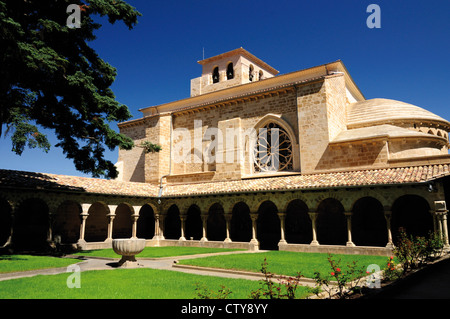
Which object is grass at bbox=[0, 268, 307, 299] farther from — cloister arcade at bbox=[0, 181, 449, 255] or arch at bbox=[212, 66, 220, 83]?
arch at bbox=[212, 66, 220, 83]

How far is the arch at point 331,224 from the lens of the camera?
17.7 metres

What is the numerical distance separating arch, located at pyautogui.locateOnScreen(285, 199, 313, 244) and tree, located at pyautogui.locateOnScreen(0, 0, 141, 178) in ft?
34.2

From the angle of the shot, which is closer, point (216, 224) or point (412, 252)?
point (412, 252)

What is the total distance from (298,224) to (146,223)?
11747 millimetres

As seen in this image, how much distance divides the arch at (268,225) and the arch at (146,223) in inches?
338

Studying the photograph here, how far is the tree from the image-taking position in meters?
11.1

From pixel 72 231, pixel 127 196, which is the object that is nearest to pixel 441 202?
pixel 127 196

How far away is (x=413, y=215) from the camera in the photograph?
16.5 meters

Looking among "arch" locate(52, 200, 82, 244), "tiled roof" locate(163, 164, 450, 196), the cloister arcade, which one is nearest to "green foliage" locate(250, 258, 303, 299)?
"tiled roof" locate(163, 164, 450, 196)

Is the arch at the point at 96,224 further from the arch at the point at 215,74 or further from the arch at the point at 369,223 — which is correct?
the arch at the point at 369,223

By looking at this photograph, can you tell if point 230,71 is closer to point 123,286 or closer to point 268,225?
point 268,225

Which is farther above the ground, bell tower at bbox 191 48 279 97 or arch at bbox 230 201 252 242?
bell tower at bbox 191 48 279 97

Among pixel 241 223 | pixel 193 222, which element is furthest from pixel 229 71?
pixel 241 223
